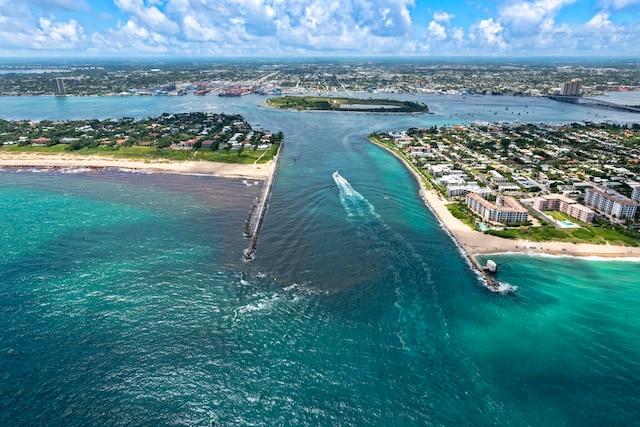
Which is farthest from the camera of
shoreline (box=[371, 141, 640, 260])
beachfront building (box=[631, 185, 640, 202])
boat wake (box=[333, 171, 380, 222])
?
beachfront building (box=[631, 185, 640, 202])

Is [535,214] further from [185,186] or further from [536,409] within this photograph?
[185,186]

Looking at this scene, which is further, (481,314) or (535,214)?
(535,214)

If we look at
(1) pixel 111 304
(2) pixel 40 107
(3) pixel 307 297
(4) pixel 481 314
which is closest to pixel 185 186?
(1) pixel 111 304

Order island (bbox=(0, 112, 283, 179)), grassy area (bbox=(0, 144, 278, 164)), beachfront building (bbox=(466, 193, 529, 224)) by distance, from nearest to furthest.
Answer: beachfront building (bbox=(466, 193, 529, 224))
island (bbox=(0, 112, 283, 179))
grassy area (bbox=(0, 144, 278, 164))

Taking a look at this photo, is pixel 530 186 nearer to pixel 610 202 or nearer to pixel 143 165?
pixel 610 202

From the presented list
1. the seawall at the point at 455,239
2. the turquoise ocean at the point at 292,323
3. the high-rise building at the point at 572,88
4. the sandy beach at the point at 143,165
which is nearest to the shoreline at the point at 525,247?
the seawall at the point at 455,239

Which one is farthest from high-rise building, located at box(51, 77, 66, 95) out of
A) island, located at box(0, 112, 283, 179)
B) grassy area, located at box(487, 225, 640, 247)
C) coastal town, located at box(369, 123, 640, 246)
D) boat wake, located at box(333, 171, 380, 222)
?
grassy area, located at box(487, 225, 640, 247)

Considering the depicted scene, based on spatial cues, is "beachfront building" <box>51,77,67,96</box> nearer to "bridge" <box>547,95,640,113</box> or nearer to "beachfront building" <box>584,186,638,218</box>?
"beachfront building" <box>584,186,638,218</box>
